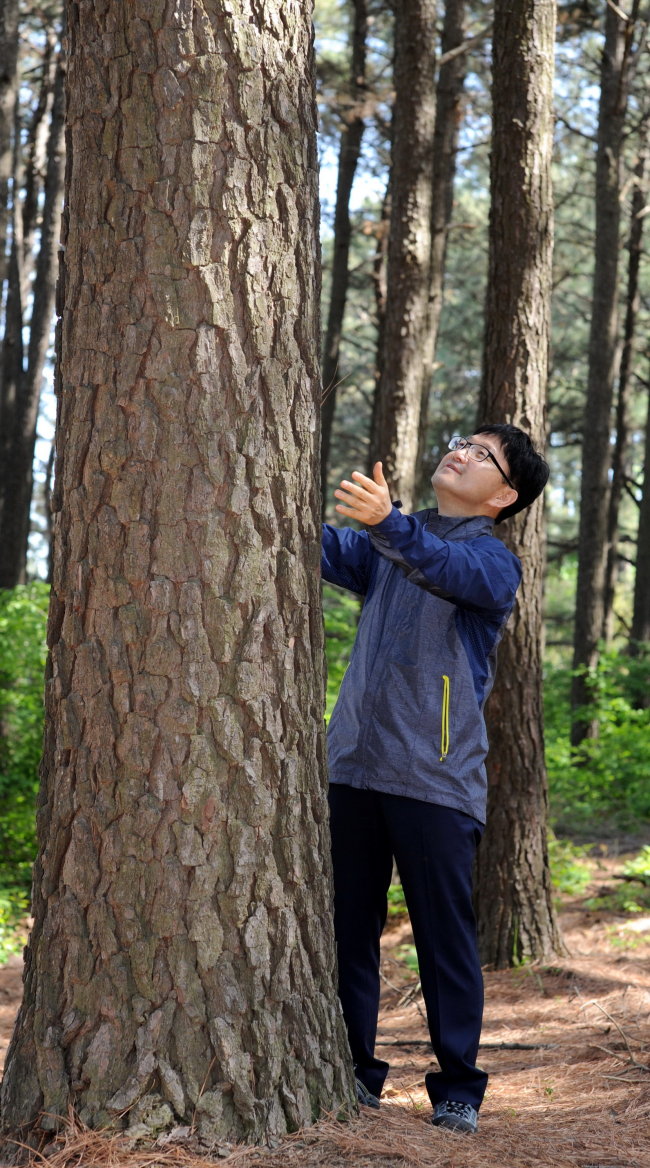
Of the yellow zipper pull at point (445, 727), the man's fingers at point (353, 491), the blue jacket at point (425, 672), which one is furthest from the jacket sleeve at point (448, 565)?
the yellow zipper pull at point (445, 727)

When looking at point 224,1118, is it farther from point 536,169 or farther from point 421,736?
point 536,169

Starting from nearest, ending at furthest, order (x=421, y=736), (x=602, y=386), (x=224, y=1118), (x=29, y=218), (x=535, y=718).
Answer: (x=224, y=1118)
(x=421, y=736)
(x=535, y=718)
(x=602, y=386)
(x=29, y=218)

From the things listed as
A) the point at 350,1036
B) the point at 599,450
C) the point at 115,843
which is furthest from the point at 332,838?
the point at 599,450

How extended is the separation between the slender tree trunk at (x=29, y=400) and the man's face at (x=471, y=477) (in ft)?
31.3

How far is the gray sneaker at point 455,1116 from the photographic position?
2.94 meters

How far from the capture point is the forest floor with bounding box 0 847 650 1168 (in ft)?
8.27

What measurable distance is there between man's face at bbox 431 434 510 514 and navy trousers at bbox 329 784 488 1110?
971 mm

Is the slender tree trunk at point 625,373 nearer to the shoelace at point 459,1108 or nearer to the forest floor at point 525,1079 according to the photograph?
the forest floor at point 525,1079

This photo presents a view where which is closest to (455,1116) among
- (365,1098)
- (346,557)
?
(365,1098)

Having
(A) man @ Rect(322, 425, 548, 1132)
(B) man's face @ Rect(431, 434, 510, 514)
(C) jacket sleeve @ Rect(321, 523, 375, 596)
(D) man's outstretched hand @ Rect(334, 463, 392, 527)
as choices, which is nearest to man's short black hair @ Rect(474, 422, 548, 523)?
(B) man's face @ Rect(431, 434, 510, 514)

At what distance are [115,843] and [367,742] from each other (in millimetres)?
851

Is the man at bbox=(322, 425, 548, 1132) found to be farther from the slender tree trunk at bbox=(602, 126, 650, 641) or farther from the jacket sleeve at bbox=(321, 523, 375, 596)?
the slender tree trunk at bbox=(602, 126, 650, 641)

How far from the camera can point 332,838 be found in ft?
10.5

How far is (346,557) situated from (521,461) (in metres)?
0.64
